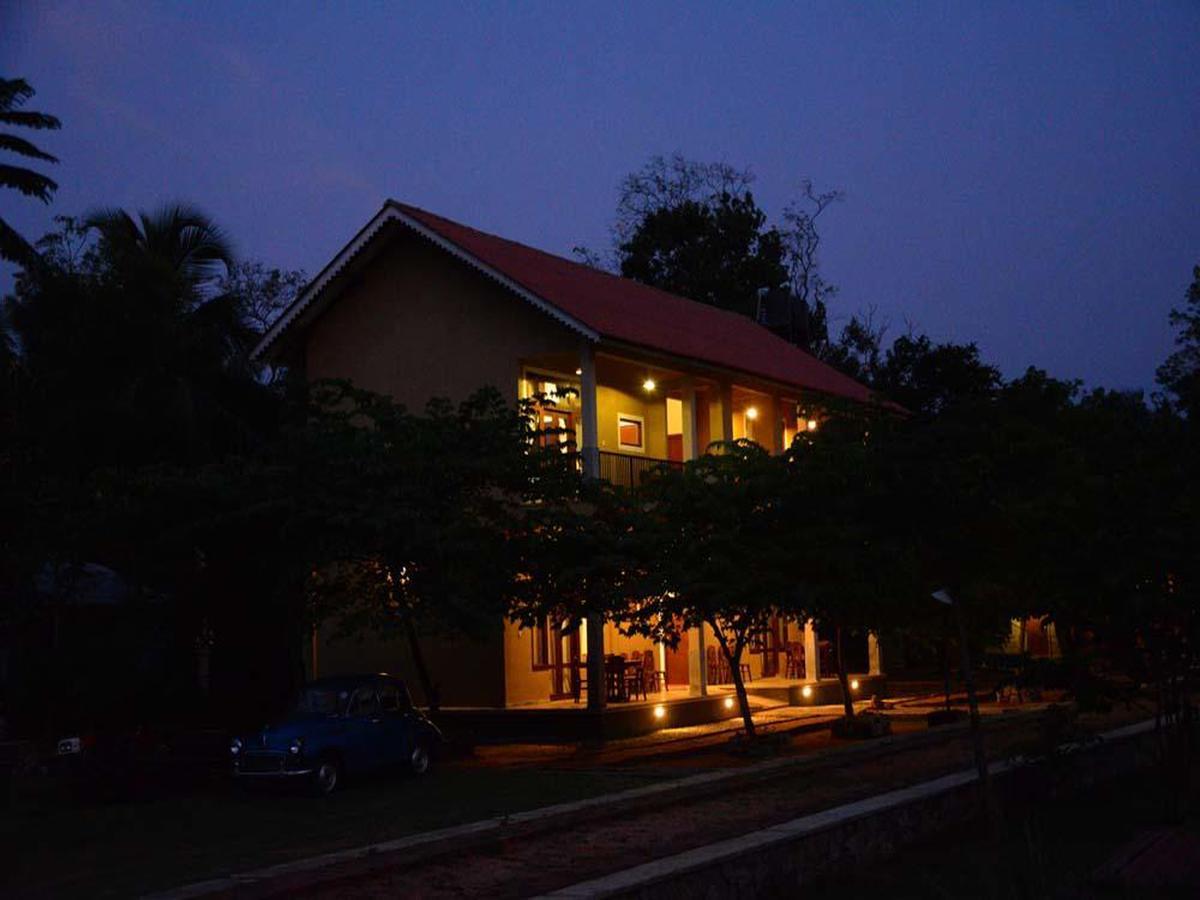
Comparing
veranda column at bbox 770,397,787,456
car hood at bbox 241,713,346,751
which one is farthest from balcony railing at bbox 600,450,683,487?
car hood at bbox 241,713,346,751

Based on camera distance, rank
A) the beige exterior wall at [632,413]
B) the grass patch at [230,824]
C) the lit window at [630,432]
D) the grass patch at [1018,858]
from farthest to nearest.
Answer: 1. the lit window at [630,432]
2. the beige exterior wall at [632,413]
3. the grass patch at [230,824]
4. the grass patch at [1018,858]

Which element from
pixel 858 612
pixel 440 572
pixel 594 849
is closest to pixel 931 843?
pixel 594 849

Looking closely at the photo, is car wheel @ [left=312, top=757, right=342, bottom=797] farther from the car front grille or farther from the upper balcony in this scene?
the upper balcony

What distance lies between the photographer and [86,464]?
24.1 meters

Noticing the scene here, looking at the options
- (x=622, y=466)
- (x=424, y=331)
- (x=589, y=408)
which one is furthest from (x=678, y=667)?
(x=424, y=331)

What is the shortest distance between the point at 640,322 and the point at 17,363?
12.0 meters

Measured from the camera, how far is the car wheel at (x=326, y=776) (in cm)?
1769

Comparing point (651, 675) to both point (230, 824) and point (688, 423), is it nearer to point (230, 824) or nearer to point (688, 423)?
point (688, 423)

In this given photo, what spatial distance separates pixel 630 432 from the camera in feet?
96.4

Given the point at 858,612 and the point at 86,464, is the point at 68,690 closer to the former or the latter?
the point at 86,464

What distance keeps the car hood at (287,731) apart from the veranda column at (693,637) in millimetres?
9958

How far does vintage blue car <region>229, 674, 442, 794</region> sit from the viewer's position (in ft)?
57.6

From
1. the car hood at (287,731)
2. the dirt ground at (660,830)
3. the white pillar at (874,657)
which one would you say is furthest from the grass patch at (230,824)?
the white pillar at (874,657)

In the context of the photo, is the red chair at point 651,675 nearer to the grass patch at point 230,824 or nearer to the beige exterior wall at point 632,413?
the beige exterior wall at point 632,413
